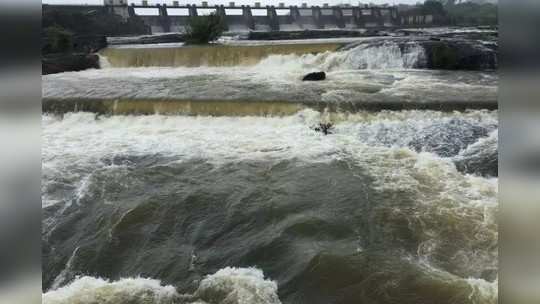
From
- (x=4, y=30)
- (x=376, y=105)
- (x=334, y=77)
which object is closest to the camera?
(x=4, y=30)

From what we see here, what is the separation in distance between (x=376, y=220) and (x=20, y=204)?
539 cm

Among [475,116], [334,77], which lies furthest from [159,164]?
[334,77]

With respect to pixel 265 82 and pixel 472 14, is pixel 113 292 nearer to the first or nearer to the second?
pixel 265 82

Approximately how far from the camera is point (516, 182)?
0.60 metres

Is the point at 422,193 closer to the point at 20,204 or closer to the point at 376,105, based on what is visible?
the point at 376,105

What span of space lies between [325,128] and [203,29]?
1583cm

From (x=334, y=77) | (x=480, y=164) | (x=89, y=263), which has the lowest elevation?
(x=89, y=263)

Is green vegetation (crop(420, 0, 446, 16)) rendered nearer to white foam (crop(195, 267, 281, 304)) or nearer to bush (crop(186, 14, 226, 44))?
bush (crop(186, 14, 226, 44))

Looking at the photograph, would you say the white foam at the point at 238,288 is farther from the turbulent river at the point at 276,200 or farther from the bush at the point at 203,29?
the bush at the point at 203,29

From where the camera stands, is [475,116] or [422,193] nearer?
[422,193]

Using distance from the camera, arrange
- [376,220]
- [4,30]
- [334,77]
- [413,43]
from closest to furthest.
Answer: [4,30], [376,220], [334,77], [413,43]

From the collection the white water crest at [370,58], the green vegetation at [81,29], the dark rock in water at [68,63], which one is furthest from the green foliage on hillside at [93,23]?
the white water crest at [370,58]

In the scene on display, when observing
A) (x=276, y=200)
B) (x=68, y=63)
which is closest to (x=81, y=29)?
(x=68, y=63)

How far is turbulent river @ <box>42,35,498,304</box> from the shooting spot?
467cm
